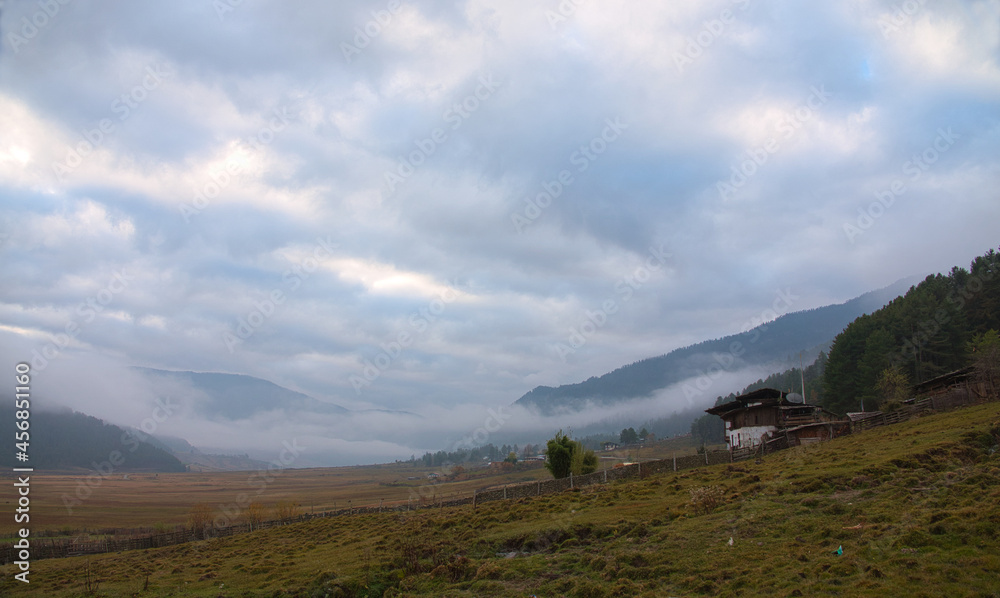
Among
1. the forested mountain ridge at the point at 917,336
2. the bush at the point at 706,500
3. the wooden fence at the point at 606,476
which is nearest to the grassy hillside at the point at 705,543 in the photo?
the bush at the point at 706,500

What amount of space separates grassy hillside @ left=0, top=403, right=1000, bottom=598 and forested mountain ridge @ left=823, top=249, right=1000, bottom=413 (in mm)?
37036

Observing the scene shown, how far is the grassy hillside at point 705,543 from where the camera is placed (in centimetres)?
1666

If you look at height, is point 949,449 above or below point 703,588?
above

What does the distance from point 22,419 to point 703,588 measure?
32.9 meters

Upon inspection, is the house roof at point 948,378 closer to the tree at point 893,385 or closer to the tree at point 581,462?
the tree at point 893,385

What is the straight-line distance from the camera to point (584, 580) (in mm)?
21000

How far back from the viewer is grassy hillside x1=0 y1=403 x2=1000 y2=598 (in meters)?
16.7

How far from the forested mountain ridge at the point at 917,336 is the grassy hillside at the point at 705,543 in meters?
37.0

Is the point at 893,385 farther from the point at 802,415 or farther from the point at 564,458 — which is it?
the point at 564,458

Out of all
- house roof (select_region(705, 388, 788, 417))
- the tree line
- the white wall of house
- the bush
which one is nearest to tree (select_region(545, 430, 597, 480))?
the white wall of house

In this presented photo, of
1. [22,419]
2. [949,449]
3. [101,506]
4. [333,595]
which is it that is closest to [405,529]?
[333,595]

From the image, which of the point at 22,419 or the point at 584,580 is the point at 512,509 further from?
the point at 22,419

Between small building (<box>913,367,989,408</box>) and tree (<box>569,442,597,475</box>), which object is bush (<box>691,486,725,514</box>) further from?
small building (<box>913,367,989,408</box>)

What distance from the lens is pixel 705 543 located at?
2209 centimetres
